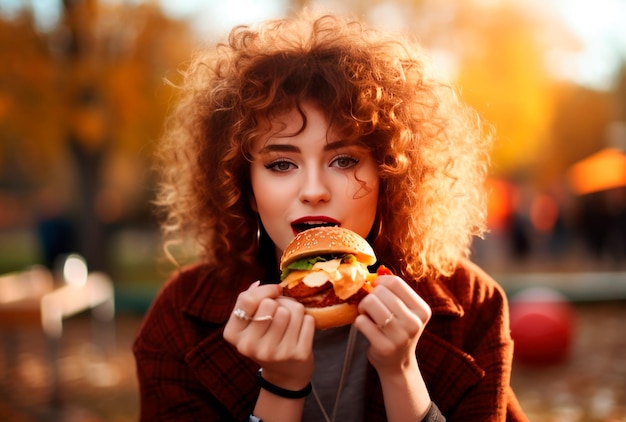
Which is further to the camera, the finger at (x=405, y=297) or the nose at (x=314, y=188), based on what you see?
the nose at (x=314, y=188)

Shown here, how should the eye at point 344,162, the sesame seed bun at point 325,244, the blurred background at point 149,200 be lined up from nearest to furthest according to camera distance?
the sesame seed bun at point 325,244 → the eye at point 344,162 → the blurred background at point 149,200

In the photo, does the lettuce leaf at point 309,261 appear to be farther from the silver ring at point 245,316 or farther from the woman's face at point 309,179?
the silver ring at point 245,316

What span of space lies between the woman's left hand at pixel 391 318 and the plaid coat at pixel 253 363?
0.40 meters

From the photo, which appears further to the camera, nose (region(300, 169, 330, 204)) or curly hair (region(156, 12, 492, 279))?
curly hair (region(156, 12, 492, 279))

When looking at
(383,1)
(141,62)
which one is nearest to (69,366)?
(141,62)

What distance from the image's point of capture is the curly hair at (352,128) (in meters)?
2.54

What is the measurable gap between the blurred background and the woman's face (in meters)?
0.97

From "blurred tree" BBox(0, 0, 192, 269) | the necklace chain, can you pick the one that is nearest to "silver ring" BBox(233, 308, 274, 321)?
the necklace chain

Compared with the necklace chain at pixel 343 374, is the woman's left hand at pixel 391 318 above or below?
above

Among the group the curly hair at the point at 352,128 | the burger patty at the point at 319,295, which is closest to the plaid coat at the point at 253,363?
the curly hair at the point at 352,128

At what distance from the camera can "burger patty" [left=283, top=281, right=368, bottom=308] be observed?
2291 millimetres

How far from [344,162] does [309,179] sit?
190mm

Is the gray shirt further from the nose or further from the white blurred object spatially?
the white blurred object

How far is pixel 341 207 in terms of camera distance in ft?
7.90
